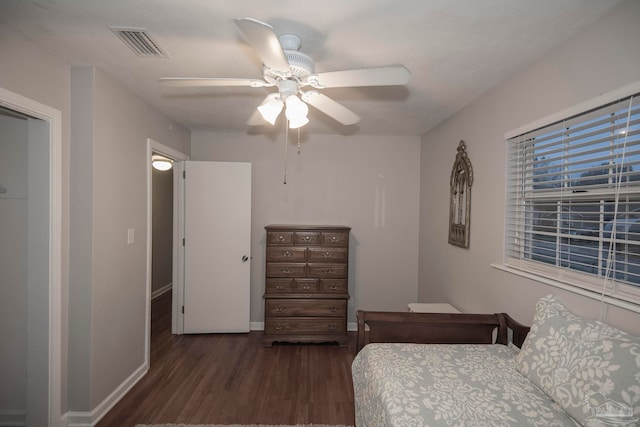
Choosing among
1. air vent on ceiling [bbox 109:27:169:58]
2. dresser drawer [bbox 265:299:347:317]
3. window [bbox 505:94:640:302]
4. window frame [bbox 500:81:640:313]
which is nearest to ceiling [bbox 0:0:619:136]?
air vent on ceiling [bbox 109:27:169:58]

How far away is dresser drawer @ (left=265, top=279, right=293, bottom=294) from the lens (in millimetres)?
3447

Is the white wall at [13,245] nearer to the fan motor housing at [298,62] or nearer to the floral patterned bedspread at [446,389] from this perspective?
the fan motor housing at [298,62]

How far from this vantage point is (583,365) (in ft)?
4.17

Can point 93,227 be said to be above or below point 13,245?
above

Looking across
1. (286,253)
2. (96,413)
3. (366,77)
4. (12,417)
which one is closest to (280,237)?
(286,253)

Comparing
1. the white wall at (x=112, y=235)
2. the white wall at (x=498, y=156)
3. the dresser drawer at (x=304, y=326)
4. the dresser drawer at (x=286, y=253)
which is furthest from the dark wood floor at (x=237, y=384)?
the white wall at (x=498, y=156)

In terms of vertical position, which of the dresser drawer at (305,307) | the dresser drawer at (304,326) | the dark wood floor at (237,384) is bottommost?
the dark wood floor at (237,384)

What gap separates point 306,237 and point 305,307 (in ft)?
2.50

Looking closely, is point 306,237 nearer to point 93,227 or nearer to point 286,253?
point 286,253

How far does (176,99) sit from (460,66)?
7.44 feet

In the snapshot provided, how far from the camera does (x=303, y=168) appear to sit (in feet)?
13.0

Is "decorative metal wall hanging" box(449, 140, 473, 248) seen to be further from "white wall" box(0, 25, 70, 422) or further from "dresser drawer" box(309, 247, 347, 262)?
"white wall" box(0, 25, 70, 422)

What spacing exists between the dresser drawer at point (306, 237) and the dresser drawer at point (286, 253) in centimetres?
8

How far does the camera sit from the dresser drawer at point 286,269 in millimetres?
3456
